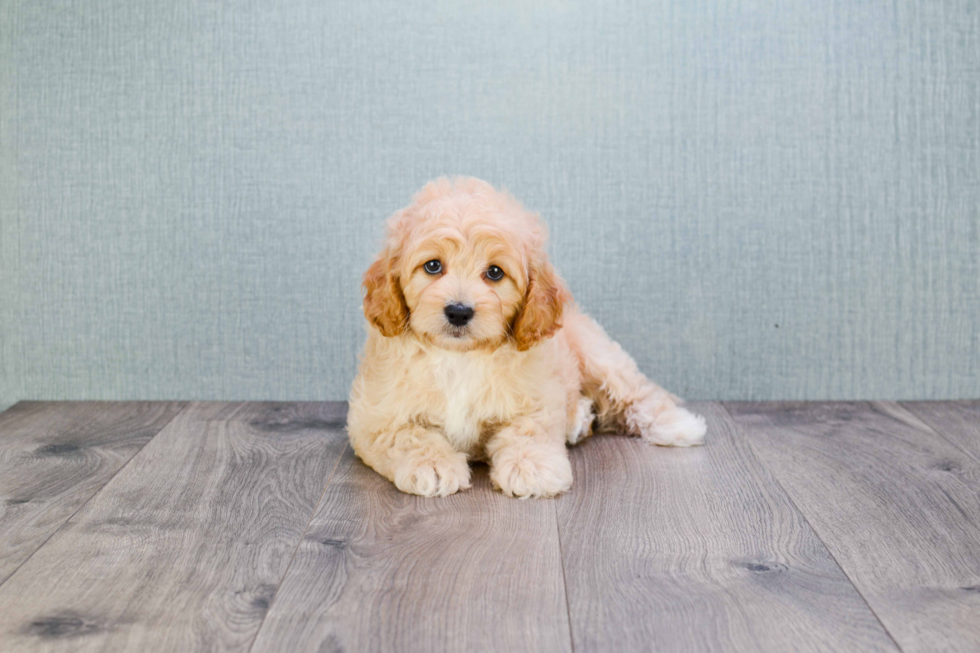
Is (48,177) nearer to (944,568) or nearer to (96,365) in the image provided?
(96,365)

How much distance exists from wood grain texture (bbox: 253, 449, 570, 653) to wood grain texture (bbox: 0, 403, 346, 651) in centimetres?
7

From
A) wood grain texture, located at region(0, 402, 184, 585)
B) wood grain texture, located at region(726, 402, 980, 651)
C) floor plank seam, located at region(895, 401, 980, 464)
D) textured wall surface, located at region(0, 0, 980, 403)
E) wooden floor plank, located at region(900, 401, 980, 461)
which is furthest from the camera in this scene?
textured wall surface, located at region(0, 0, 980, 403)

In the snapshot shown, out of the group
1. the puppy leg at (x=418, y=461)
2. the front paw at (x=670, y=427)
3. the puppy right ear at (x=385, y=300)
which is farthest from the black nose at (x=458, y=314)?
the front paw at (x=670, y=427)

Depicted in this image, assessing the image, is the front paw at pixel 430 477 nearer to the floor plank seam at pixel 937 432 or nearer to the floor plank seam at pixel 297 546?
the floor plank seam at pixel 297 546

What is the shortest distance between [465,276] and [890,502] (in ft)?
3.83

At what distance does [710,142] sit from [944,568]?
1670mm

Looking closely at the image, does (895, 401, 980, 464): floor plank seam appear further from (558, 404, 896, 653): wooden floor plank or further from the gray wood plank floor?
(558, 404, 896, 653): wooden floor plank

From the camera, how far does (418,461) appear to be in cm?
217

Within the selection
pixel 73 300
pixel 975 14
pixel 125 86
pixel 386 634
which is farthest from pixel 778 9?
pixel 73 300

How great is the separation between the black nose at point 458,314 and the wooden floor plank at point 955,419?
154 cm

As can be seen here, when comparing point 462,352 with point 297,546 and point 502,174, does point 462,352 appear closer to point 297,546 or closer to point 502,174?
point 297,546

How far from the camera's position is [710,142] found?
2980 mm

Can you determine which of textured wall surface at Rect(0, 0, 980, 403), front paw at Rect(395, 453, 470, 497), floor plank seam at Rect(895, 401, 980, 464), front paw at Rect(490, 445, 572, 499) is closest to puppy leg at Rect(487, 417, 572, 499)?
front paw at Rect(490, 445, 572, 499)

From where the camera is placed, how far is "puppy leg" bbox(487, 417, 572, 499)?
2131 millimetres
